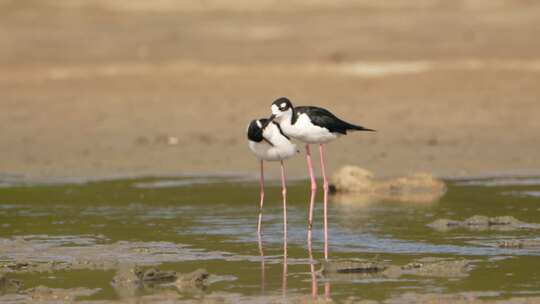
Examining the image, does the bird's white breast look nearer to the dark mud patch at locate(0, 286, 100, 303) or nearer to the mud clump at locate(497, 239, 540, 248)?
the mud clump at locate(497, 239, 540, 248)

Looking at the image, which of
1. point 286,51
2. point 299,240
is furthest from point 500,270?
point 286,51

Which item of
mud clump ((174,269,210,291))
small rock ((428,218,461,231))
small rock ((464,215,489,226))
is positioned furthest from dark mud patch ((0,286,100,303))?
small rock ((464,215,489,226))

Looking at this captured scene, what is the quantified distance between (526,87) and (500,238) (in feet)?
31.8

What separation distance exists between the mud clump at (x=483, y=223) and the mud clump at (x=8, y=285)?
381cm

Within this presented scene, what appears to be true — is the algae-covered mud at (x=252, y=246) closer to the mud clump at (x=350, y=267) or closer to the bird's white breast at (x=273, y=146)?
the mud clump at (x=350, y=267)

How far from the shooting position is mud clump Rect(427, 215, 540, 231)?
10609mm

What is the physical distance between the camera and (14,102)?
1952cm

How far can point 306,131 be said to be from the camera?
410 inches

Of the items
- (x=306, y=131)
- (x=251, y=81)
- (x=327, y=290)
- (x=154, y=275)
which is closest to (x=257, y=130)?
(x=306, y=131)

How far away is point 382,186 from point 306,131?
312 cm

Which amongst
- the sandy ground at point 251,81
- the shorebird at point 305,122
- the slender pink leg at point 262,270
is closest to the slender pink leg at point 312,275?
the slender pink leg at point 262,270

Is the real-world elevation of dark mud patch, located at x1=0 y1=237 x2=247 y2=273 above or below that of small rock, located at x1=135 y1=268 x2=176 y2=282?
above

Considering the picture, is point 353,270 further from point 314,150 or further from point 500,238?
point 314,150

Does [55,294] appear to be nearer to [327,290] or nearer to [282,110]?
[327,290]
